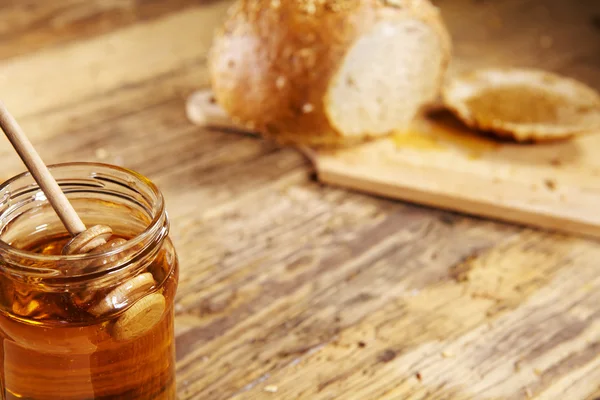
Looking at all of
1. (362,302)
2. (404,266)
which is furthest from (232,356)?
(404,266)

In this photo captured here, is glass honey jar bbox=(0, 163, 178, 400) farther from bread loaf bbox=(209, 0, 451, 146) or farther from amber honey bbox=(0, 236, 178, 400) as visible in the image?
bread loaf bbox=(209, 0, 451, 146)

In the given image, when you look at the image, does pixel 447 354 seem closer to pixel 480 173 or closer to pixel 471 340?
pixel 471 340

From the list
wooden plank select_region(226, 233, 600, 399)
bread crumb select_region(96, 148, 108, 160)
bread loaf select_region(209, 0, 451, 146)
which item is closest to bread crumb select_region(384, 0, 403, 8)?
bread loaf select_region(209, 0, 451, 146)

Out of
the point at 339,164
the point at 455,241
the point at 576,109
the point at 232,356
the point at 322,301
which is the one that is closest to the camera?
the point at 232,356

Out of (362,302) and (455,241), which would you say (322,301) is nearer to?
(362,302)

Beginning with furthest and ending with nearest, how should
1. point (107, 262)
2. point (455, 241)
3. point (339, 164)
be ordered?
1. point (339, 164)
2. point (455, 241)
3. point (107, 262)

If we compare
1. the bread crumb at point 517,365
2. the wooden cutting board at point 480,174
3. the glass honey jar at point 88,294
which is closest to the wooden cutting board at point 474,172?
the wooden cutting board at point 480,174

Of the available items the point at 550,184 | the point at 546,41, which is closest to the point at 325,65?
the point at 550,184
